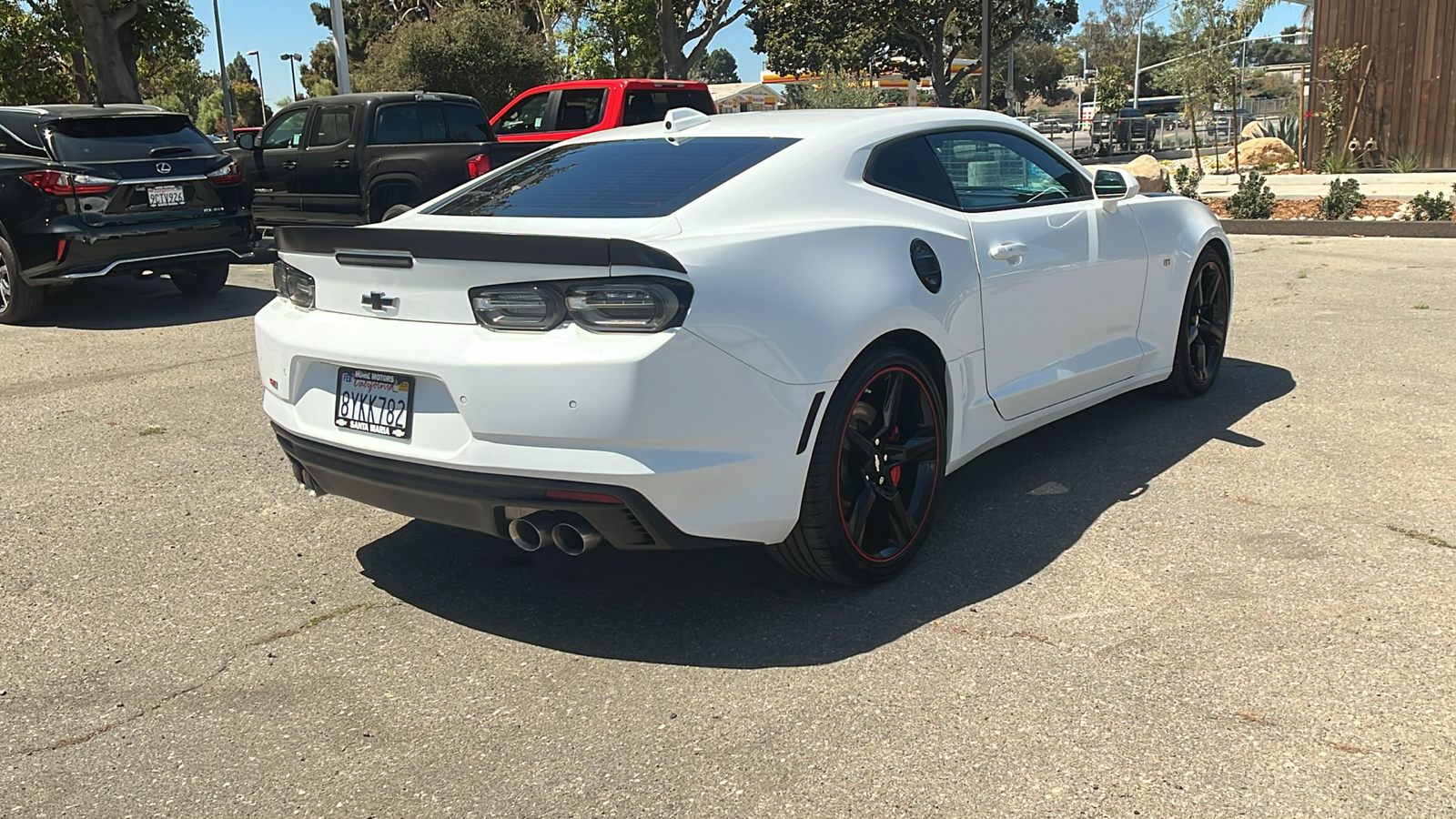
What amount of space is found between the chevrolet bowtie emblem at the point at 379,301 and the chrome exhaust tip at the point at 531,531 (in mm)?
755

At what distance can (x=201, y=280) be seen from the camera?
10.9 m

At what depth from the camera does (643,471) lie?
10.5ft

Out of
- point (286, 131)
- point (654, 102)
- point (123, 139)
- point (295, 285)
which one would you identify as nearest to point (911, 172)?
point (295, 285)

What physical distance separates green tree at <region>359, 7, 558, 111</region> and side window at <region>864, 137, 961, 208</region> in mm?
35087

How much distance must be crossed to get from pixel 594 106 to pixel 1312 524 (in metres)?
12.4

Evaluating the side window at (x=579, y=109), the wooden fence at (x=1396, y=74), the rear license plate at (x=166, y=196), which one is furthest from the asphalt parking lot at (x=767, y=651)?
the wooden fence at (x=1396, y=74)

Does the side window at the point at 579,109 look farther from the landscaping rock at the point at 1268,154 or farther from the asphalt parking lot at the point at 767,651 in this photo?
the landscaping rock at the point at 1268,154

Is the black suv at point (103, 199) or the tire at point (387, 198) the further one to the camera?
the tire at point (387, 198)

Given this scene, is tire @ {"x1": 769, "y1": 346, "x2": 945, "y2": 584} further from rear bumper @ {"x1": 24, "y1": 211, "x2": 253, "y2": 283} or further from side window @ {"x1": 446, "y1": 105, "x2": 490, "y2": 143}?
side window @ {"x1": 446, "y1": 105, "x2": 490, "y2": 143}

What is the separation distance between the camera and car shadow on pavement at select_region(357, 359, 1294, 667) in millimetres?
3592

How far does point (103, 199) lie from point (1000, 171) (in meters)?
7.26

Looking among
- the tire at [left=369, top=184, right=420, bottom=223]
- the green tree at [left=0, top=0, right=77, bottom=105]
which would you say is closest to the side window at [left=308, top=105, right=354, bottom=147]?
the tire at [left=369, top=184, right=420, bottom=223]

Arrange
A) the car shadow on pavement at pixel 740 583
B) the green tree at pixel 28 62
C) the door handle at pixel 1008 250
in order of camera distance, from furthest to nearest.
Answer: the green tree at pixel 28 62 < the door handle at pixel 1008 250 < the car shadow on pavement at pixel 740 583

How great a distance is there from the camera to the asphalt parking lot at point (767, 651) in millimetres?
2816
